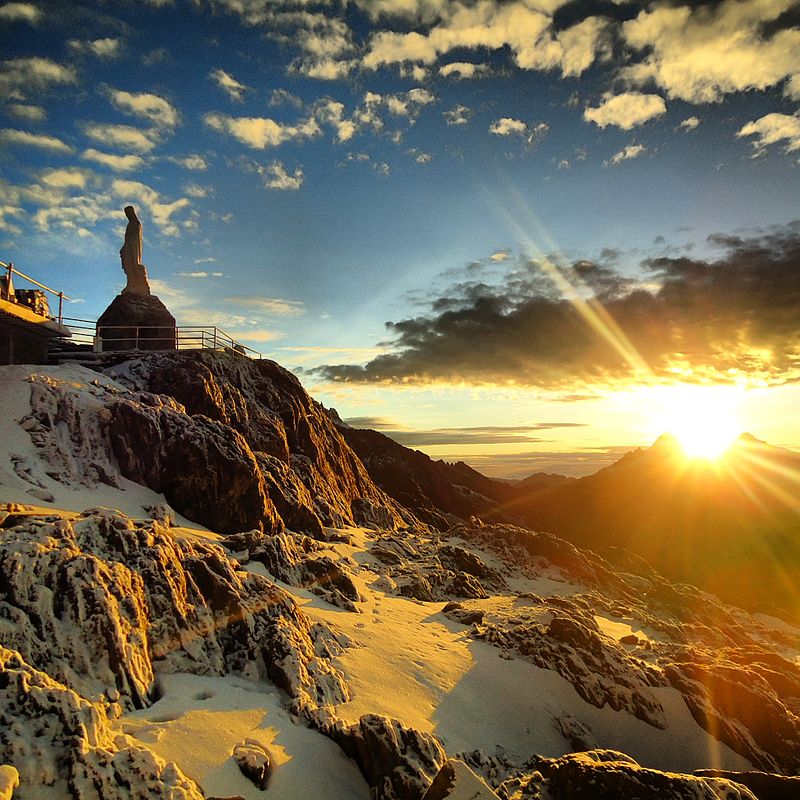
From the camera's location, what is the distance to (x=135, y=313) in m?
35.4

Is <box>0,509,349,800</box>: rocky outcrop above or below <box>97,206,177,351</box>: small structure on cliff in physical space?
below

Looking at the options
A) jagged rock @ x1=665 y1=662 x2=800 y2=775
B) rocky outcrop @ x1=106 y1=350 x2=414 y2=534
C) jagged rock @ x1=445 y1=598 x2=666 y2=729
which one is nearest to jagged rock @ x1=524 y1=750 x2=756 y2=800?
jagged rock @ x1=445 y1=598 x2=666 y2=729

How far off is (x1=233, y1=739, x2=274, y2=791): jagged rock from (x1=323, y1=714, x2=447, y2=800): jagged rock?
1362 millimetres

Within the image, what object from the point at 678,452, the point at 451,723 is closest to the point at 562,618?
the point at 451,723

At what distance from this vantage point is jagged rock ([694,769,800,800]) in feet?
25.6

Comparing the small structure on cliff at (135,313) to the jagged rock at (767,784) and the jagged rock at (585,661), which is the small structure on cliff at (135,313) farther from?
the jagged rock at (767,784)

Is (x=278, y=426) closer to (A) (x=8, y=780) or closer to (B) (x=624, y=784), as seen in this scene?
(A) (x=8, y=780)

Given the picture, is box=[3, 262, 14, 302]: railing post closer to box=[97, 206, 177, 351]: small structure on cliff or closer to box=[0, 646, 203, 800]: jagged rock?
box=[97, 206, 177, 351]: small structure on cliff

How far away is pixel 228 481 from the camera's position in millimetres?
20859

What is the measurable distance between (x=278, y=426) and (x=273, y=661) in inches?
1051

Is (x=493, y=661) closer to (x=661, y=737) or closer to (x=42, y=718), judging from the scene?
(x=661, y=737)

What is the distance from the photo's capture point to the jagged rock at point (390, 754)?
7352 millimetres

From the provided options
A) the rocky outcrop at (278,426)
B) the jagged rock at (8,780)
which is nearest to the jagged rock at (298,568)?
the rocky outcrop at (278,426)

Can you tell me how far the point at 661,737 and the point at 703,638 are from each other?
17.7m
